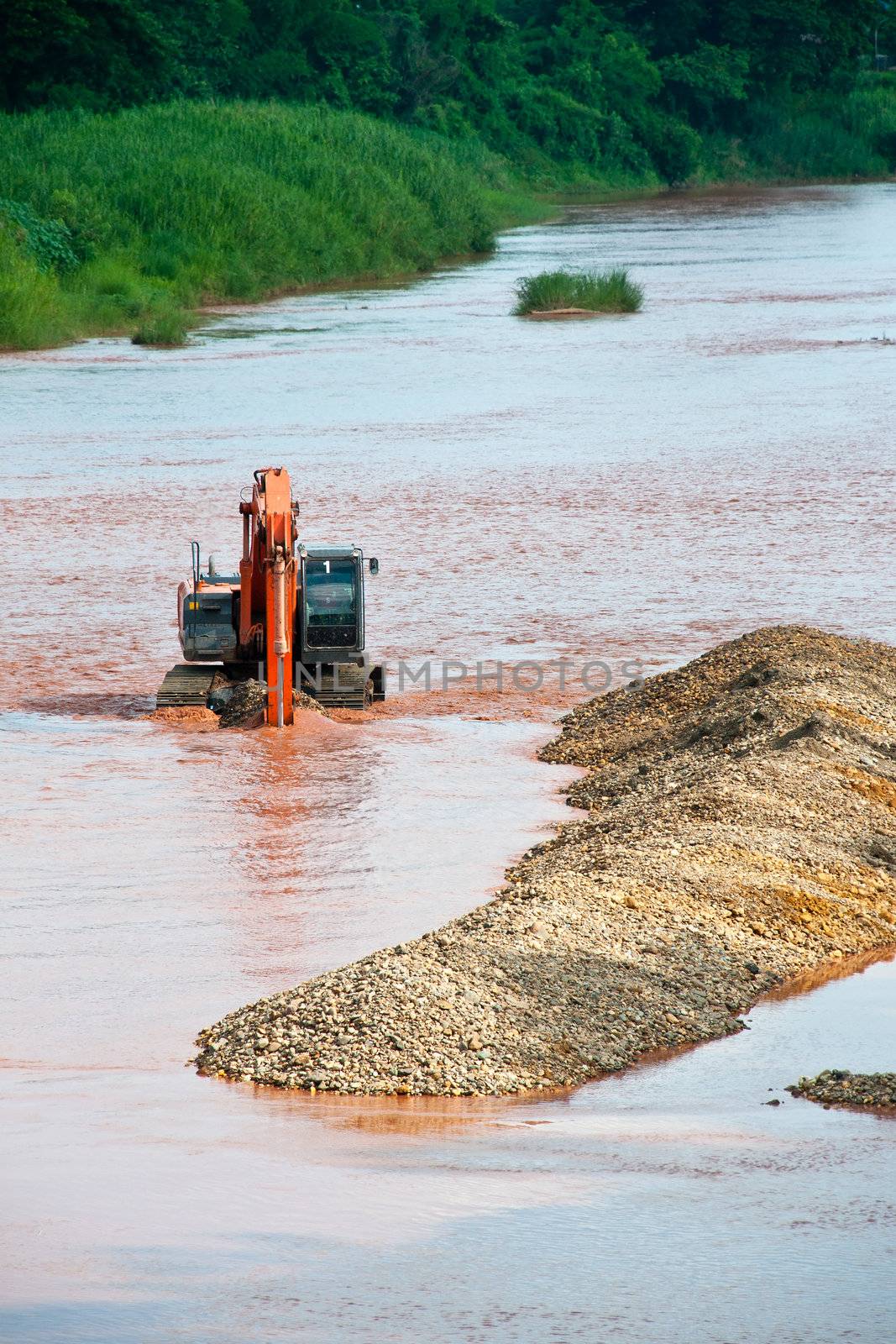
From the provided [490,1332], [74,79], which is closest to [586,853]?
[490,1332]

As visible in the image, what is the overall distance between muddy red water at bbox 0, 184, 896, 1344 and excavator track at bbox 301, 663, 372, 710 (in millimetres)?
278

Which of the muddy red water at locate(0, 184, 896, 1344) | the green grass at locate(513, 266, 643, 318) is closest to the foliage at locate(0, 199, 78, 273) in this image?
the green grass at locate(513, 266, 643, 318)

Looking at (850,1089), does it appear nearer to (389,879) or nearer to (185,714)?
(389,879)

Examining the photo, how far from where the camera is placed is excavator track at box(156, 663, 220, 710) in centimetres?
1402

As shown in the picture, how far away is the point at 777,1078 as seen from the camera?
7715 mm

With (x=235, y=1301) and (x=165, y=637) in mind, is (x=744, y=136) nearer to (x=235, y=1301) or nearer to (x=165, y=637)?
(x=165, y=637)

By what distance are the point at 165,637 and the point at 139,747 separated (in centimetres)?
354

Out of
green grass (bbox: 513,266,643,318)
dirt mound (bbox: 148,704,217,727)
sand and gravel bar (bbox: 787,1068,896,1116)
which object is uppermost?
green grass (bbox: 513,266,643,318)

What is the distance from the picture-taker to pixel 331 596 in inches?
535

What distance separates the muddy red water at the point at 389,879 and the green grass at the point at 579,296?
1112 centimetres

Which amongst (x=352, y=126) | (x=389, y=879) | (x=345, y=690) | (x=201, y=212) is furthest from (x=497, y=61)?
(x=389, y=879)

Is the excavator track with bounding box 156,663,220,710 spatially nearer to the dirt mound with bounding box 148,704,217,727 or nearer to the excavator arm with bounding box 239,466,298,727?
the dirt mound with bounding box 148,704,217,727

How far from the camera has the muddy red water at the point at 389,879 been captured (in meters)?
6.01

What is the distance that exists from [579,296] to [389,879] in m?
33.0
